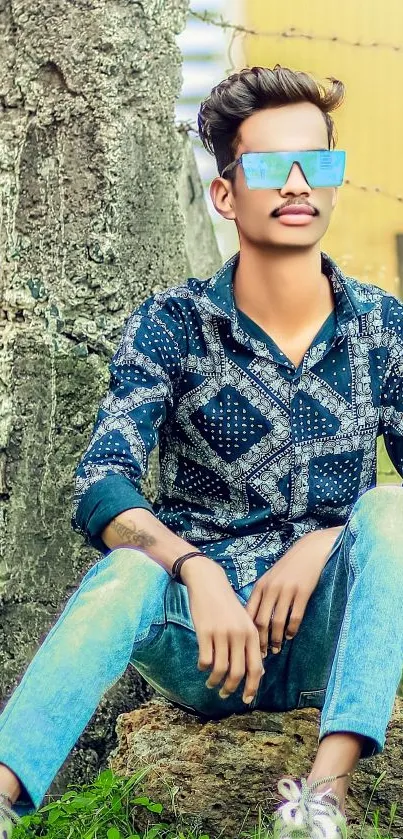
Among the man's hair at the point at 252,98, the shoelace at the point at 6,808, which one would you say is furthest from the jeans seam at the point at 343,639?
the man's hair at the point at 252,98

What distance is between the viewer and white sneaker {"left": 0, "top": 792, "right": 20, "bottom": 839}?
2.42m

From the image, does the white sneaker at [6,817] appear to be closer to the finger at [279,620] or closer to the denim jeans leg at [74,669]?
the denim jeans leg at [74,669]

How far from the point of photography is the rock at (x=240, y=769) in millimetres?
3008

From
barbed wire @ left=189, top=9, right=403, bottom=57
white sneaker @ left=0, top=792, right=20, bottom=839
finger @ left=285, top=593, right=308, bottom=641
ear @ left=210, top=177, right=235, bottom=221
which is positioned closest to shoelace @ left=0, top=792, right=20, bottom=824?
white sneaker @ left=0, top=792, right=20, bottom=839

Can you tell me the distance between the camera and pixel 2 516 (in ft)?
12.0

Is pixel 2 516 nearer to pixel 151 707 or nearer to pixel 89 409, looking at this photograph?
pixel 89 409

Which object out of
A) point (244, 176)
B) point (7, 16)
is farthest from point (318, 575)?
point (7, 16)

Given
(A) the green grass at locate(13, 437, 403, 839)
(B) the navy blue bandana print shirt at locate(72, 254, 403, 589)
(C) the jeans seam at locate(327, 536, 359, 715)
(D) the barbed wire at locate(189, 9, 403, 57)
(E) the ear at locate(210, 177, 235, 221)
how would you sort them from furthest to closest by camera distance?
(D) the barbed wire at locate(189, 9, 403, 57) < (E) the ear at locate(210, 177, 235, 221) < (B) the navy blue bandana print shirt at locate(72, 254, 403, 589) < (A) the green grass at locate(13, 437, 403, 839) < (C) the jeans seam at locate(327, 536, 359, 715)

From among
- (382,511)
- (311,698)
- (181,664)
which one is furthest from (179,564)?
(311,698)

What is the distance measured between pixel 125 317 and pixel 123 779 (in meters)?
1.32

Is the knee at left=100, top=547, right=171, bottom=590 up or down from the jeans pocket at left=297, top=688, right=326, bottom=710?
up

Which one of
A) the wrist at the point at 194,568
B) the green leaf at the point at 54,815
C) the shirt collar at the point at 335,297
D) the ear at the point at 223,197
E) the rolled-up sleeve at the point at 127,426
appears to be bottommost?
the green leaf at the point at 54,815

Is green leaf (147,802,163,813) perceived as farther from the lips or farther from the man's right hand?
the lips

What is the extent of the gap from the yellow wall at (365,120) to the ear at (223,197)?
2.28 m
